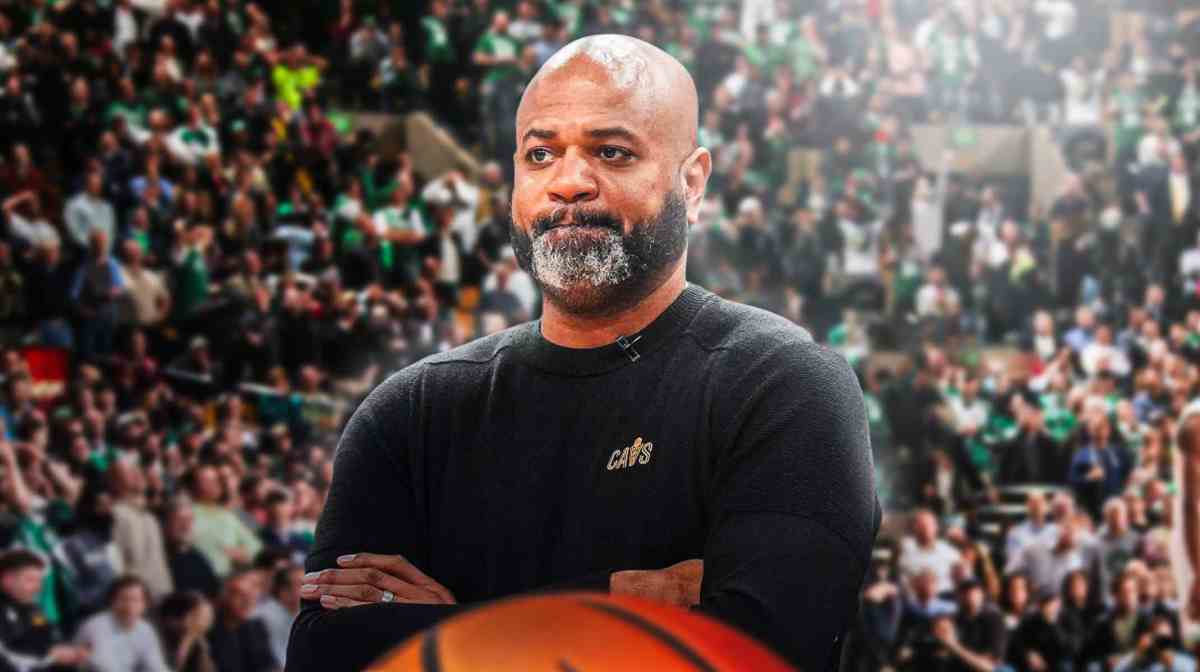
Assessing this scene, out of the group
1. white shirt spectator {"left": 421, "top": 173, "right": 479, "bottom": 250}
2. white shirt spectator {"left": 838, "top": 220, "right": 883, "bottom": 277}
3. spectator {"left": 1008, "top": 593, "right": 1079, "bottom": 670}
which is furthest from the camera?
white shirt spectator {"left": 838, "top": 220, "right": 883, "bottom": 277}

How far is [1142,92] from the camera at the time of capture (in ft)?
52.3

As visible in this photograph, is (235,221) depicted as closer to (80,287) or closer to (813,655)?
(80,287)

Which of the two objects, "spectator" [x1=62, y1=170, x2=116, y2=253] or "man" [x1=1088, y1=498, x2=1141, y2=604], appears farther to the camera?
"man" [x1=1088, y1=498, x2=1141, y2=604]

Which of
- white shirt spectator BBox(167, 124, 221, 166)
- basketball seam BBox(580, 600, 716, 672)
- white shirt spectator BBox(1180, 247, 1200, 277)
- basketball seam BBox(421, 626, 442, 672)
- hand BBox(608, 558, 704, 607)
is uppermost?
basketball seam BBox(580, 600, 716, 672)

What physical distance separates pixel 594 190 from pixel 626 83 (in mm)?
118

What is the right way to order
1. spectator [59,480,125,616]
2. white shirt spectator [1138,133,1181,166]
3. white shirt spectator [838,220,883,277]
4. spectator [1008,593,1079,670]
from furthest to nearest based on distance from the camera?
white shirt spectator [1138,133,1181,166], white shirt spectator [838,220,883,277], spectator [1008,593,1079,670], spectator [59,480,125,616]

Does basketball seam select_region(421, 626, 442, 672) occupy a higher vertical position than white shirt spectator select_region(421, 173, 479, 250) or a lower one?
higher

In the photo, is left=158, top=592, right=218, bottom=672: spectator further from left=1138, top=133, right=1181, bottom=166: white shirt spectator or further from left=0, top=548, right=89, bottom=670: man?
left=1138, top=133, right=1181, bottom=166: white shirt spectator

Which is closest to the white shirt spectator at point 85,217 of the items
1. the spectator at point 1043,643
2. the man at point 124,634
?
the man at point 124,634

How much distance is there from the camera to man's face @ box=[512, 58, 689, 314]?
5.75 feet

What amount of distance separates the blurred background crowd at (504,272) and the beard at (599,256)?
4.87 metres

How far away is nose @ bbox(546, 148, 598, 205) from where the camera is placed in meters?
1.74


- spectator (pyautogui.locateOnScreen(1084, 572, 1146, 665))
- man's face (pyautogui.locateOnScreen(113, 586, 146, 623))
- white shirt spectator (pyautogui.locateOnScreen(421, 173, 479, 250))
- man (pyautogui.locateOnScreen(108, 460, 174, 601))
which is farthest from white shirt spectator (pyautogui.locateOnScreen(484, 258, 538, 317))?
man's face (pyautogui.locateOnScreen(113, 586, 146, 623))

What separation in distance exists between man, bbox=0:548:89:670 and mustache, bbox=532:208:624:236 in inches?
202
